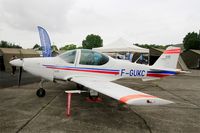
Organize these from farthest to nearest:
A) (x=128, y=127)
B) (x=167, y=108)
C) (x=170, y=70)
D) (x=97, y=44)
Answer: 1. (x=97, y=44)
2. (x=170, y=70)
3. (x=167, y=108)
4. (x=128, y=127)

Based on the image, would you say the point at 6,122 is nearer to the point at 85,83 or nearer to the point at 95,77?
the point at 85,83

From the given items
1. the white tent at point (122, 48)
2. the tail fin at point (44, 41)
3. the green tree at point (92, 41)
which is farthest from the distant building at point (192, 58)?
the green tree at point (92, 41)

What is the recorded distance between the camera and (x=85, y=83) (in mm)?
5312

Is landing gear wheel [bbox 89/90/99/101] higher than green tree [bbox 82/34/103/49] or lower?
lower

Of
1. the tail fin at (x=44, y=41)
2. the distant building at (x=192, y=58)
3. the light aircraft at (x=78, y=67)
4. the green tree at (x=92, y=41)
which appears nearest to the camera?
the light aircraft at (x=78, y=67)

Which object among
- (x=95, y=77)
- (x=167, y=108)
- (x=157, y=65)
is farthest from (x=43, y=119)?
(x=157, y=65)

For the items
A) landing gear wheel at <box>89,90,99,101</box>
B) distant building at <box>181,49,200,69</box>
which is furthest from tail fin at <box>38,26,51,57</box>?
distant building at <box>181,49,200,69</box>

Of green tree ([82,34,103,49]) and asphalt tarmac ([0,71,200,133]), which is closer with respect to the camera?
asphalt tarmac ([0,71,200,133])

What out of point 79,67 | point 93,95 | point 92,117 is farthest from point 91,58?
point 92,117

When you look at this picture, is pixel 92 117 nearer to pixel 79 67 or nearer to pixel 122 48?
pixel 79 67

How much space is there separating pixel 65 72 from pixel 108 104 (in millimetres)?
1926

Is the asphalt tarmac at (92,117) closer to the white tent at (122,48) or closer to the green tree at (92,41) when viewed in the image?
the white tent at (122,48)

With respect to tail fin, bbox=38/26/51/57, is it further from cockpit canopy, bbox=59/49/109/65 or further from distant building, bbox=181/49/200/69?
distant building, bbox=181/49/200/69

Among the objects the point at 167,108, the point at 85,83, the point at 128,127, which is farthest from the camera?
the point at 167,108
